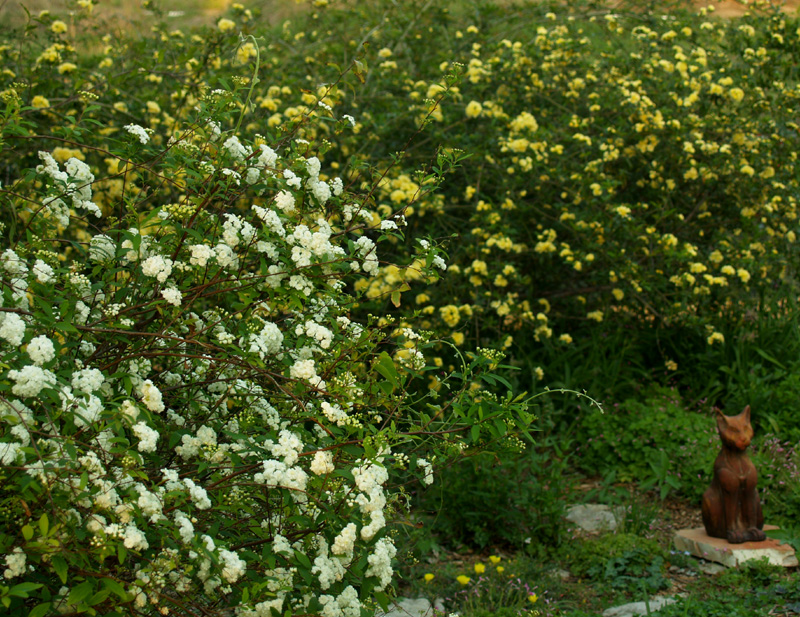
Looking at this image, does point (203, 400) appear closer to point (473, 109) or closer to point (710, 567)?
point (710, 567)

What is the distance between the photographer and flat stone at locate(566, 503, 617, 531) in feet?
13.0

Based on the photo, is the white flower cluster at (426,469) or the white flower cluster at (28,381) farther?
the white flower cluster at (426,469)

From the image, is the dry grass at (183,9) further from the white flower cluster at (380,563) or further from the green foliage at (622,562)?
the white flower cluster at (380,563)

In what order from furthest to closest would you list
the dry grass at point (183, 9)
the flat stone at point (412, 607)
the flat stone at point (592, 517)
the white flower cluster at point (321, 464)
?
the dry grass at point (183, 9) → the flat stone at point (592, 517) → the flat stone at point (412, 607) → the white flower cluster at point (321, 464)

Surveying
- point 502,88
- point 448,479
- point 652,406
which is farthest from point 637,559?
point 502,88

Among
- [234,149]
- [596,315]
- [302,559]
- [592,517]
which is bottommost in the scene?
[592,517]

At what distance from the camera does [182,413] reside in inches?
85.4

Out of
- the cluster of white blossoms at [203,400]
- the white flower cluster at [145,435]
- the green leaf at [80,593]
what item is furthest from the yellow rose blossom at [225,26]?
the green leaf at [80,593]

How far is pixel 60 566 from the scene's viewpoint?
149cm

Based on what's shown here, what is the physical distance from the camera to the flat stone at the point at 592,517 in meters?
3.96

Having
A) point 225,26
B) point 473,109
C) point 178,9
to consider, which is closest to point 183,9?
point 178,9

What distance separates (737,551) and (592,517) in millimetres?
752

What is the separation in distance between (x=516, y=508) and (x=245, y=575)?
2.19m

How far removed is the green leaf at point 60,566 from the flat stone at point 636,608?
2.22 meters
